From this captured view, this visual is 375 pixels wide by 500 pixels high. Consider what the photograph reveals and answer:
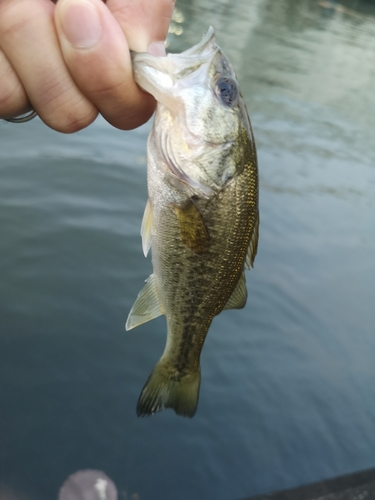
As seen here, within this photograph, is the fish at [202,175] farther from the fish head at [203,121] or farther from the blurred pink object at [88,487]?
the blurred pink object at [88,487]

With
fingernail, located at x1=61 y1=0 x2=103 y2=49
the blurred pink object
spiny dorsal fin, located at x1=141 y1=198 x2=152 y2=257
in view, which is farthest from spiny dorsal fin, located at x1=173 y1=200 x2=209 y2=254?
the blurred pink object

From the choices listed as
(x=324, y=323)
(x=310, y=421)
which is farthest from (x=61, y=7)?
(x=324, y=323)

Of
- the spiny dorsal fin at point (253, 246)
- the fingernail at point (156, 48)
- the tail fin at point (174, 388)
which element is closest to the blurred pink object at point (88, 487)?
the tail fin at point (174, 388)

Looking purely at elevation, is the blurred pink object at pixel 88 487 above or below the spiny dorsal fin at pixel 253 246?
below

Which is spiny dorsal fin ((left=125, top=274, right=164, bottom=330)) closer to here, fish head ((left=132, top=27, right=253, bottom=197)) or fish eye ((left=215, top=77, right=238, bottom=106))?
fish head ((left=132, top=27, right=253, bottom=197))

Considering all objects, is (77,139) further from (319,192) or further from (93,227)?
(319,192)

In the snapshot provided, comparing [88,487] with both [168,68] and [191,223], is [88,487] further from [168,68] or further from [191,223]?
[168,68]

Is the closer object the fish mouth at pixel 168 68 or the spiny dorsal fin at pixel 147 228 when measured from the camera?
the fish mouth at pixel 168 68

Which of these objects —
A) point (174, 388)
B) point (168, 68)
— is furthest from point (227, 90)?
point (174, 388)
